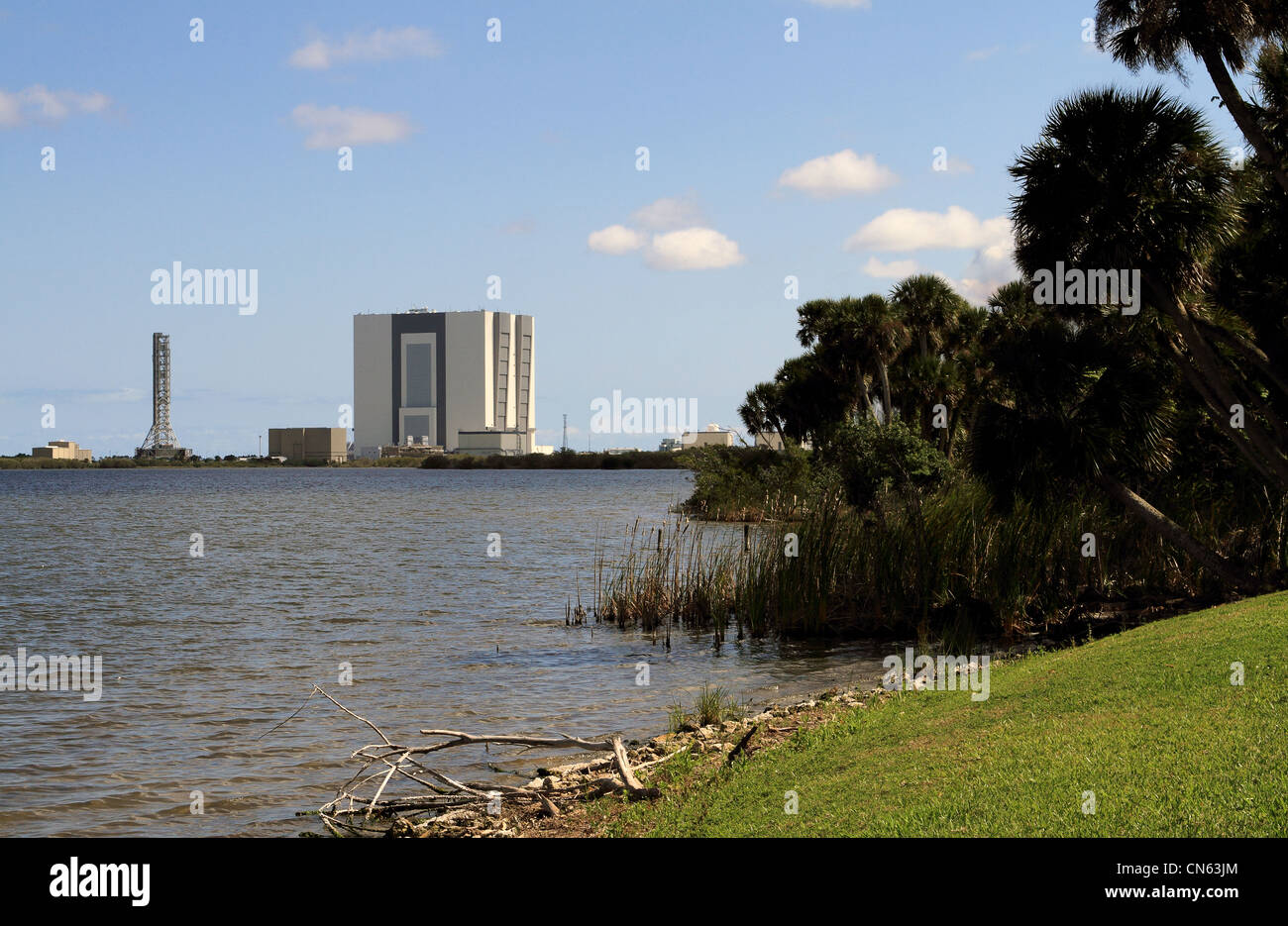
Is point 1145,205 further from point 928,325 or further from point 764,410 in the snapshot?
point 764,410

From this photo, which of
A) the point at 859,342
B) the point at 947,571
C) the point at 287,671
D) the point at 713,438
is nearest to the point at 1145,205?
the point at 947,571

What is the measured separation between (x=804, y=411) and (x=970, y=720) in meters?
56.3

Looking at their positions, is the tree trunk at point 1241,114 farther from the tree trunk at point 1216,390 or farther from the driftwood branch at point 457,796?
the driftwood branch at point 457,796

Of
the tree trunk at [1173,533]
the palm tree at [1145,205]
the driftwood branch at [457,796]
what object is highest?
the palm tree at [1145,205]

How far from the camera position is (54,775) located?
11320 millimetres

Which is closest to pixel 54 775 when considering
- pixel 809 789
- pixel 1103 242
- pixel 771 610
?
pixel 809 789

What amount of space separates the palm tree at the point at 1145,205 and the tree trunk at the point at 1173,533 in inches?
62.9

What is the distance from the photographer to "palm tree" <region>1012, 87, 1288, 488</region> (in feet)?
56.1

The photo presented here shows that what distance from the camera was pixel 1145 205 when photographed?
55.9 ft

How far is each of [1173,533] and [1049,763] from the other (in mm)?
12138

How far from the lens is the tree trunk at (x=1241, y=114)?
663 inches

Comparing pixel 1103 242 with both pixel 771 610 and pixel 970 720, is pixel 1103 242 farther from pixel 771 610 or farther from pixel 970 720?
pixel 970 720

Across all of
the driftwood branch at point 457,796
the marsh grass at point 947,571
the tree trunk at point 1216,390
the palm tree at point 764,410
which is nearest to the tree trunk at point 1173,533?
the marsh grass at point 947,571

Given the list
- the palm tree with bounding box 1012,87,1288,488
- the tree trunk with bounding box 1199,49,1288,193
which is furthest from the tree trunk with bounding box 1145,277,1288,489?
the tree trunk with bounding box 1199,49,1288,193
